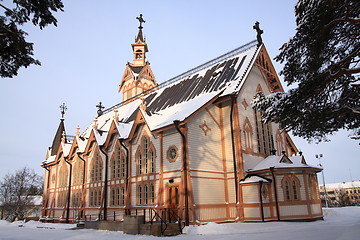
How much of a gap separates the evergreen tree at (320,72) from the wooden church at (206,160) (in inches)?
322

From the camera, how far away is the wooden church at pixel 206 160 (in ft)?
65.8

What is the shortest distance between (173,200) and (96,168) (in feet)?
40.7

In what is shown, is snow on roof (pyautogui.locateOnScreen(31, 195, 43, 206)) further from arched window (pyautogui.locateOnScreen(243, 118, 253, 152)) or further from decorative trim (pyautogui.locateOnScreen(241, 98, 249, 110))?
decorative trim (pyautogui.locateOnScreen(241, 98, 249, 110))

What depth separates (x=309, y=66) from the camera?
11.4 metres

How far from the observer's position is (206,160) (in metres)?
21.0

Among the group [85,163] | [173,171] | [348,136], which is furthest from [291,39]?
[85,163]

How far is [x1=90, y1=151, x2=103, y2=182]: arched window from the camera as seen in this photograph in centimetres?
2911

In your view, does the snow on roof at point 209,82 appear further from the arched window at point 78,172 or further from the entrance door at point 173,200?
the arched window at point 78,172

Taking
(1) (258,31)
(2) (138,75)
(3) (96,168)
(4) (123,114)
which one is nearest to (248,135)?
(1) (258,31)

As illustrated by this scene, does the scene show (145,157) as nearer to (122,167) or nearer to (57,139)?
(122,167)

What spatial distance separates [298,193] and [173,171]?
864 centimetres

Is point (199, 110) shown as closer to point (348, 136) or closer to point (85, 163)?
point (348, 136)

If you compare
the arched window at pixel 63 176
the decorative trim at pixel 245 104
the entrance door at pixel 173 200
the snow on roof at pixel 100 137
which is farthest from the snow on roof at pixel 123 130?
the arched window at pixel 63 176

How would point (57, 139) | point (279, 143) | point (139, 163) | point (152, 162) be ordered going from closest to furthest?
1. point (152, 162)
2. point (139, 163)
3. point (279, 143)
4. point (57, 139)
